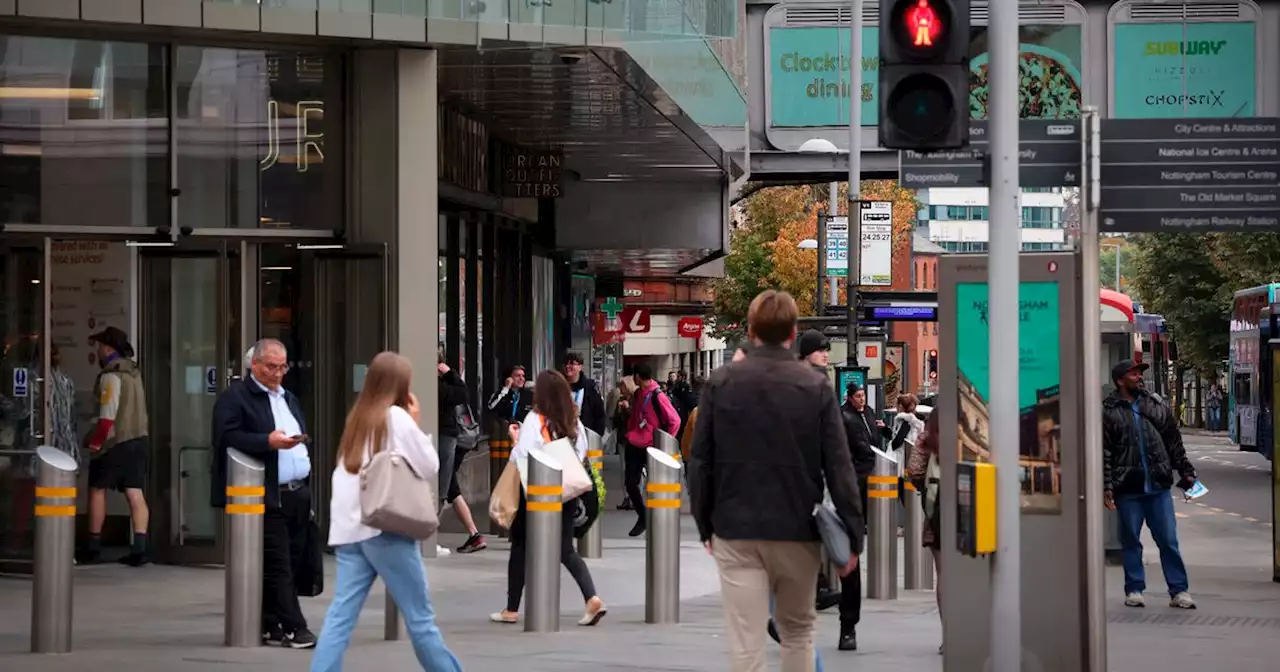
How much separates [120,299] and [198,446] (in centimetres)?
130

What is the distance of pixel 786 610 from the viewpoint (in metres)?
7.67

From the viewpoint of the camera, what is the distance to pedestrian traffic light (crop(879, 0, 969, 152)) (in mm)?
8555

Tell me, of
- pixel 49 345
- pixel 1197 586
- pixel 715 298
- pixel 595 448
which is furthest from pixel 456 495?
pixel 715 298

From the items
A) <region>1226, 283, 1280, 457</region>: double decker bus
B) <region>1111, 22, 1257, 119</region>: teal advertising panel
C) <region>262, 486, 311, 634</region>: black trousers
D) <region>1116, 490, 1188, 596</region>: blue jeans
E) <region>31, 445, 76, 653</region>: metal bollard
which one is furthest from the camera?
<region>1226, 283, 1280, 457</region>: double decker bus

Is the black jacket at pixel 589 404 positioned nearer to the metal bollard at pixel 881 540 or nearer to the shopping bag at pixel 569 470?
the metal bollard at pixel 881 540

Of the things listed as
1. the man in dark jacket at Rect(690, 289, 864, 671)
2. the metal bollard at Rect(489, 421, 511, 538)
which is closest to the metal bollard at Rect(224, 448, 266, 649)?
the man in dark jacket at Rect(690, 289, 864, 671)

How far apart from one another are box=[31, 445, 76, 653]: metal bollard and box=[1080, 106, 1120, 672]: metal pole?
17.5 feet

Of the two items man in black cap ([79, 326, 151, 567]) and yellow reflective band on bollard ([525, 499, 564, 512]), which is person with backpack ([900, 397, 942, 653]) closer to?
yellow reflective band on bollard ([525, 499, 564, 512])

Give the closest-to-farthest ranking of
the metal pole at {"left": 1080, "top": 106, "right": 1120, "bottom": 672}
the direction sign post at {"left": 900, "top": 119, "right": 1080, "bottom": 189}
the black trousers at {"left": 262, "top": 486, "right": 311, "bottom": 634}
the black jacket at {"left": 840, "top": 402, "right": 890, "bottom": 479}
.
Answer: the metal pole at {"left": 1080, "top": 106, "right": 1120, "bottom": 672}, the direction sign post at {"left": 900, "top": 119, "right": 1080, "bottom": 189}, the black trousers at {"left": 262, "top": 486, "right": 311, "bottom": 634}, the black jacket at {"left": 840, "top": 402, "right": 890, "bottom": 479}

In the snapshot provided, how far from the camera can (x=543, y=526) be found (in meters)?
12.0

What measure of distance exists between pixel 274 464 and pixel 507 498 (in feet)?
5.62

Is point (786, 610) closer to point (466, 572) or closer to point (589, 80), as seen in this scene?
point (466, 572)

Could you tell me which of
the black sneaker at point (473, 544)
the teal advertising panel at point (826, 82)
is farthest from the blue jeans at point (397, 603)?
the teal advertising panel at point (826, 82)

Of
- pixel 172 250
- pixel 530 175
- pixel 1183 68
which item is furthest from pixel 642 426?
pixel 1183 68
